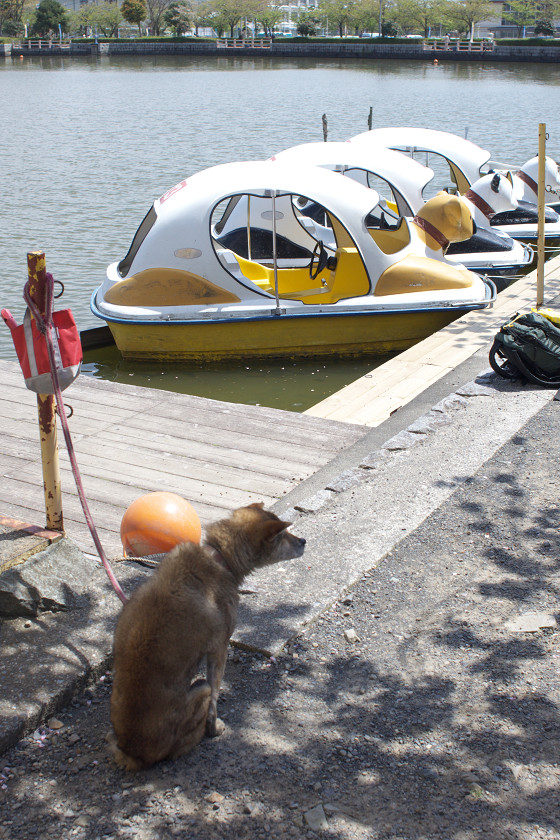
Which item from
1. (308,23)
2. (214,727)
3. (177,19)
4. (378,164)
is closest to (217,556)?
(214,727)

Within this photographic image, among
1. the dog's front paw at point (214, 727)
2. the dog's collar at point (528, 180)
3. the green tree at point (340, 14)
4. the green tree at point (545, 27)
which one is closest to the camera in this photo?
the dog's front paw at point (214, 727)

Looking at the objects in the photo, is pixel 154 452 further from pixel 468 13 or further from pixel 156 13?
pixel 156 13

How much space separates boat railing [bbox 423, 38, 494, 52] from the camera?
9306cm

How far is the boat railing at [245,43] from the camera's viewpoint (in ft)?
347

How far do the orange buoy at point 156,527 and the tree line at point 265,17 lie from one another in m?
118

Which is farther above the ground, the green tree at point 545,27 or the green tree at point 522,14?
the green tree at point 522,14

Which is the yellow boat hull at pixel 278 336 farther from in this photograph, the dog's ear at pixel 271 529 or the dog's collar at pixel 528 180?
the dog's ear at pixel 271 529

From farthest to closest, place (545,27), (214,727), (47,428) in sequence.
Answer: (545,27) → (47,428) → (214,727)

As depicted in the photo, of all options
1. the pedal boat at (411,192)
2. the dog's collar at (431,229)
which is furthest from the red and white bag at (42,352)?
the pedal boat at (411,192)

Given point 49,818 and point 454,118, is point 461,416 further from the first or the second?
point 454,118

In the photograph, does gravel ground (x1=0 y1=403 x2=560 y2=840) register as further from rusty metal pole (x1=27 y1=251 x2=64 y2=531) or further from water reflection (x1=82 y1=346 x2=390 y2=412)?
water reflection (x1=82 y1=346 x2=390 y2=412)

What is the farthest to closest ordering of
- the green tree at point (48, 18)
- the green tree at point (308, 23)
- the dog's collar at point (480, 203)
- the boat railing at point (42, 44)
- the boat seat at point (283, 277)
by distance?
the green tree at point (48, 18)
the green tree at point (308, 23)
the boat railing at point (42, 44)
the dog's collar at point (480, 203)
the boat seat at point (283, 277)

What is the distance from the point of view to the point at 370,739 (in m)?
3.47

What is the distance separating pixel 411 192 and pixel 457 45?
91.8 m
